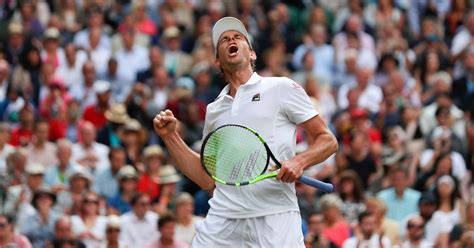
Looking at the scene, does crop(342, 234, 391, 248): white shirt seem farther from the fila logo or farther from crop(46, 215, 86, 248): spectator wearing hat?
the fila logo

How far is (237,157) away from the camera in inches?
357

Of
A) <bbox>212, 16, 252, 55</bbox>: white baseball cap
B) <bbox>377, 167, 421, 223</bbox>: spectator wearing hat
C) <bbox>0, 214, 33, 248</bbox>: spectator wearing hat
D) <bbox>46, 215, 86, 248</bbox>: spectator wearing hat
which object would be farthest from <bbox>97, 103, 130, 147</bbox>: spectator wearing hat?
<bbox>212, 16, 252, 55</bbox>: white baseball cap

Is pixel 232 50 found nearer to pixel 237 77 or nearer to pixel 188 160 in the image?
pixel 237 77

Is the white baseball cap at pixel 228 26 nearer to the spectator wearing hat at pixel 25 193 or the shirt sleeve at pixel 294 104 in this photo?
the shirt sleeve at pixel 294 104

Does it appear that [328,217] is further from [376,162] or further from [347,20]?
[347,20]

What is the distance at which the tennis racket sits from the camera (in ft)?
29.2

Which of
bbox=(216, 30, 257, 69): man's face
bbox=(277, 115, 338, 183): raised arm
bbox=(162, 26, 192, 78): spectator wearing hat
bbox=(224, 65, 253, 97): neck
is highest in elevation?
bbox=(216, 30, 257, 69): man's face

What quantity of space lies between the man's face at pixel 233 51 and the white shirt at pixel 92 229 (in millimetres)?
5219

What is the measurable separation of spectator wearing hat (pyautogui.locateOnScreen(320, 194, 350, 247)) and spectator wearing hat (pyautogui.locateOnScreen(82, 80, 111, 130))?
3659 mm

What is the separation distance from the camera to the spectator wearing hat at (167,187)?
50.1 ft

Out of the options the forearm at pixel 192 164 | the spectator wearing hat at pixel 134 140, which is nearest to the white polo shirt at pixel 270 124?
the forearm at pixel 192 164

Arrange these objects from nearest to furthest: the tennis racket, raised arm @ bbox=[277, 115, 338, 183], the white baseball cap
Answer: raised arm @ bbox=[277, 115, 338, 183]
the tennis racket
the white baseball cap

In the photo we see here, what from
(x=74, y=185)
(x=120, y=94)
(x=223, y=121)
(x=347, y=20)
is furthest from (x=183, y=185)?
(x=223, y=121)

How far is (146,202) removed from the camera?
14555mm
